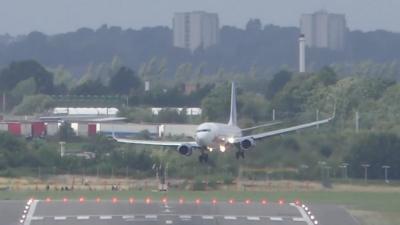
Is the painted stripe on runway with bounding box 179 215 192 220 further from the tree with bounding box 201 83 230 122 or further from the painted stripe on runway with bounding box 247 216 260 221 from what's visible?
the tree with bounding box 201 83 230 122

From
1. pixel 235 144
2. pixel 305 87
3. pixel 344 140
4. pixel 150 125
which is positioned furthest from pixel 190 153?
pixel 305 87

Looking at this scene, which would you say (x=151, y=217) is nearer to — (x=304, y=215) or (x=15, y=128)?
(x=304, y=215)

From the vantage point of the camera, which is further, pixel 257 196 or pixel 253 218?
pixel 257 196

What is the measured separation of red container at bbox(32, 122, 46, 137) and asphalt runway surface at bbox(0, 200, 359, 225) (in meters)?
56.5

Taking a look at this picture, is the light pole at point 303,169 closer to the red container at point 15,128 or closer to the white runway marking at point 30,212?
the white runway marking at point 30,212

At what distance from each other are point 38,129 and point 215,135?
50.0 metres

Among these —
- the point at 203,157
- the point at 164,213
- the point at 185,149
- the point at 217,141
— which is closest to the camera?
the point at 164,213

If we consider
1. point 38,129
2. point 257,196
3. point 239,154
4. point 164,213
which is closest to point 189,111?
point 38,129

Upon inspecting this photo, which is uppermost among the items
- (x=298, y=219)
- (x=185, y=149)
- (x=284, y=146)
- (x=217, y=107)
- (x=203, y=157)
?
(x=217, y=107)

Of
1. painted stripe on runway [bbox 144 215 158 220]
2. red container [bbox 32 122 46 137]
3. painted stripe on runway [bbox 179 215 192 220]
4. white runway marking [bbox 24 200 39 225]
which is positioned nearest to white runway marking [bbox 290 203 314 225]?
painted stripe on runway [bbox 179 215 192 220]

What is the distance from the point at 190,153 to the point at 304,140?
6.50 metres

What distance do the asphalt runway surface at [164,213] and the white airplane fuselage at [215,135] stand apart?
466 inches

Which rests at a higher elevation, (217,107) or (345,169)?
(217,107)

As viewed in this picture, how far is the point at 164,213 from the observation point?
9219 centimetres
